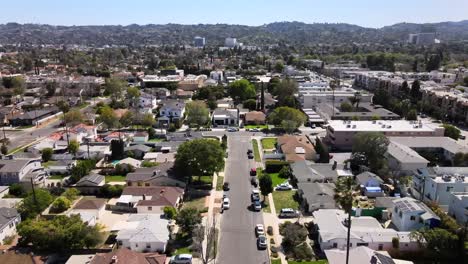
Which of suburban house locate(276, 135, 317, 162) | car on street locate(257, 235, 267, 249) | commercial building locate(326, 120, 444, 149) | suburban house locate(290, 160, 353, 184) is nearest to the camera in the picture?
car on street locate(257, 235, 267, 249)

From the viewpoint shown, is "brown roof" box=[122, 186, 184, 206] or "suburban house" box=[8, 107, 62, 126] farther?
"suburban house" box=[8, 107, 62, 126]

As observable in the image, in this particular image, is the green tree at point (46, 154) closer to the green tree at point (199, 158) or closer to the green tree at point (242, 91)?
the green tree at point (199, 158)

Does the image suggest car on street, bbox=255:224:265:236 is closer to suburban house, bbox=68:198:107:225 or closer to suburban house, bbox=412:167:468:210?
suburban house, bbox=68:198:107:225

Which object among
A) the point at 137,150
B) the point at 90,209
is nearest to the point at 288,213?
the point at 90,209

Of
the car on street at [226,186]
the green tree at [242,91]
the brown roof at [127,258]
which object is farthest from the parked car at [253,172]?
the green tree at [242,91]

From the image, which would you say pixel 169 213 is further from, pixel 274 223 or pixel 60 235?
pixel 274 223

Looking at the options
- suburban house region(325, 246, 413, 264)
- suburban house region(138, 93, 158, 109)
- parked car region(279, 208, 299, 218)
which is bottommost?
parked car region(279, 208, 299, 218)

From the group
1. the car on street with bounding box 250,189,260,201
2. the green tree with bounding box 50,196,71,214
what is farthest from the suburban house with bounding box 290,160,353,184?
the green tree with bounding box 50,196,71,214
